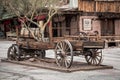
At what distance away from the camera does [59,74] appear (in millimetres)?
15711

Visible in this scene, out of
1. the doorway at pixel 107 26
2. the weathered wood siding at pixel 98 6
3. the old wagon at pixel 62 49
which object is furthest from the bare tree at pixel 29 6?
the old wagon at pixel 62 49

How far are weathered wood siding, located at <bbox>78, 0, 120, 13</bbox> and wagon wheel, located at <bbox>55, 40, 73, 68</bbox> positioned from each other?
23091 millimetres

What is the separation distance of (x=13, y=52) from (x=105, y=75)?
7.03m

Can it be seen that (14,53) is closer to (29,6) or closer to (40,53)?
(40,53)

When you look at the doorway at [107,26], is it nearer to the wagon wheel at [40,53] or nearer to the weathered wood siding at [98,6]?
the weathered wood siding at [98,6]

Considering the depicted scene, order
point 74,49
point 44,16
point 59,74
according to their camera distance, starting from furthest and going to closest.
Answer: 1. point 44,16
2. point 74,49
3. point 59,74

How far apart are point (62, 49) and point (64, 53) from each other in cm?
20

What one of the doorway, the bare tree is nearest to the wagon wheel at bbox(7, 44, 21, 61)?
the bare tree

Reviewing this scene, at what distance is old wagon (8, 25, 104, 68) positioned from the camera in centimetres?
1706

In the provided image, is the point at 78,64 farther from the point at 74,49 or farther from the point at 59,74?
the point at 59,74

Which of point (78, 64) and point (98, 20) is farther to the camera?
point (98, 20)

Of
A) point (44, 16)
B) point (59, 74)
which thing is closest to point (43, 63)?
point (59, 74)

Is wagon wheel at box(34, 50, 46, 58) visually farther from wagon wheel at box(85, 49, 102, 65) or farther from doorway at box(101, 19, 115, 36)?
doorway at box(101, 19, 115, 36)

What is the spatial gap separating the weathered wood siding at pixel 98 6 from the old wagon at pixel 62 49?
19354 mm
